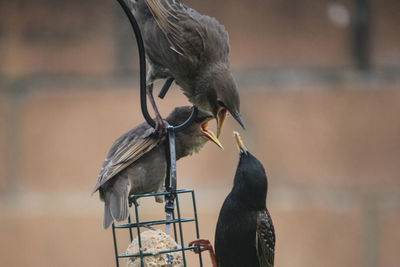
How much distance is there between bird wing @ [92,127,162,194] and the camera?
10.3 ft

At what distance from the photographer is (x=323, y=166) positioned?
491 centimetres

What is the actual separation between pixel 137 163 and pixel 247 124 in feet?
5.74

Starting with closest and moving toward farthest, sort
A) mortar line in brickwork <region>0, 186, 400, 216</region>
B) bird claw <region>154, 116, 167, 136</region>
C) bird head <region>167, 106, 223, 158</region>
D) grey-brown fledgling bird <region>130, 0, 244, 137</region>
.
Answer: bird claw <region>154, 116, 167, 136</region>
grey-brown fledgling bird <region>130, 0, 244, 137</region>
bird head <region>167, 106, 223, 158</region>
mortar line in brickwork <region>0, 186, 400, 216</region>

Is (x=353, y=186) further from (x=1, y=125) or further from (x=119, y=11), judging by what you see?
(x=1, y=125)

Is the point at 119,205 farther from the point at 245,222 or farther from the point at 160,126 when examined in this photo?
the point at 245,222

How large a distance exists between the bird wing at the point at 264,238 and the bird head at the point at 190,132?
40 cm

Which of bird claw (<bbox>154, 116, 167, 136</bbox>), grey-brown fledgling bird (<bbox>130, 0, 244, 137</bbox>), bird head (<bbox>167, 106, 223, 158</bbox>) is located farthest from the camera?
bird head (<bbox>167, 106, 223, 158</bbox>)

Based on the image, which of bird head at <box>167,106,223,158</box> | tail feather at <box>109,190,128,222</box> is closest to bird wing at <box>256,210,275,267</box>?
bird head at <box>167,106,223,158</box>

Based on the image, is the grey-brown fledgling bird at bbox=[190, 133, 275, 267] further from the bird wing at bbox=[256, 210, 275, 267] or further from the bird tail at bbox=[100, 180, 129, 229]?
the bird tail at bbox=[100, 180, 129, 229]

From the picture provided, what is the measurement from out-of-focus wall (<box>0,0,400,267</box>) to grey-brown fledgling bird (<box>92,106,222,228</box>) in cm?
137

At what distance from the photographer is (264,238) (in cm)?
349

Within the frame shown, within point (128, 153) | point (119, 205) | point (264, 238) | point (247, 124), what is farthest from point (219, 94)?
point (247, 124)

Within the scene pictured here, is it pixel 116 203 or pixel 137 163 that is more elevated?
pixel 137 163

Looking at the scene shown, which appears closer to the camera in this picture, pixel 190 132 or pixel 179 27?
pixel 179 27
